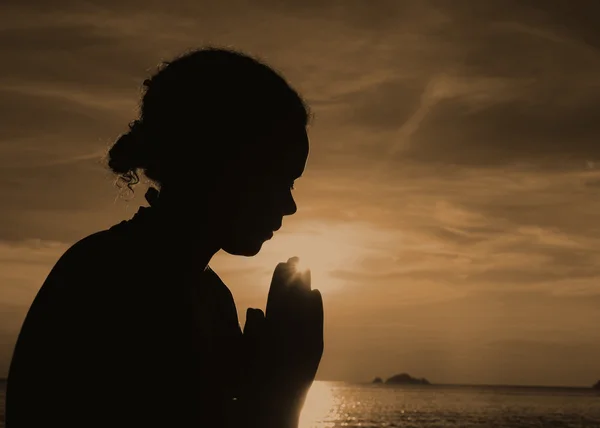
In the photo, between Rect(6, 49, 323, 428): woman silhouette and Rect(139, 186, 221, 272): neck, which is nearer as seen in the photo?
Rect(6, 49, 323, 428): woman silhouette

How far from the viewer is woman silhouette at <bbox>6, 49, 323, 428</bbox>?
196cm

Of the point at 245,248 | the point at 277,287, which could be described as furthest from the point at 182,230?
the point at 277,287

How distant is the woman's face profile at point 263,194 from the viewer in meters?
2.41

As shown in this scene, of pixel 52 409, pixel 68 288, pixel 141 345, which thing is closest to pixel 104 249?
pixel 68 288

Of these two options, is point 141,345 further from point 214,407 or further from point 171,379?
point 214,407

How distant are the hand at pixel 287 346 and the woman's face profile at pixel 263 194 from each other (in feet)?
0.75

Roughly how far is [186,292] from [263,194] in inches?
17.4

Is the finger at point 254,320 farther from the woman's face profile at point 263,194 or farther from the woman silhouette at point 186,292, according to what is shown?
the woman's face profile at point 263,194

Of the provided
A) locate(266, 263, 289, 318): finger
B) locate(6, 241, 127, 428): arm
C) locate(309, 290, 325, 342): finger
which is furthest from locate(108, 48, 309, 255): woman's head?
locate(6, 241, 127, 428): arm

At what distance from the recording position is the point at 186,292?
2.13 m

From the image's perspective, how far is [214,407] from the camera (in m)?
2.14

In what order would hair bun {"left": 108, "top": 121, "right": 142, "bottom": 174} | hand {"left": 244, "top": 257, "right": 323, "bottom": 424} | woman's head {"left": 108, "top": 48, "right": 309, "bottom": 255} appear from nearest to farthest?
hand {"left": 244, "top": 257, "right": 323, "bottom": 424} < woman's head {"left": 108, "top": 48, "right": 309, "bottom": 255} < hair bun {"left": 108, "top": 121, "right": 142, "bottom": 174}

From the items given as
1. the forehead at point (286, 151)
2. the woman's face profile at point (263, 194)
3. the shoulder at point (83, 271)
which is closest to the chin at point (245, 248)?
the woman's face profile at point (263, 194)

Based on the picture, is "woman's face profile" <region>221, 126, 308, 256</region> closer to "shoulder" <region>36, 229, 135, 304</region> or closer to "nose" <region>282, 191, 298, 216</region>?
"nose" <region>282, 191, 298, 216</region>
